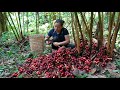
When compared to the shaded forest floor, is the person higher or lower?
higher

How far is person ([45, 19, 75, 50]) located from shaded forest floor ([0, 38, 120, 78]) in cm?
12

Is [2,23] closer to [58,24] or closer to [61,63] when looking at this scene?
[58,24]

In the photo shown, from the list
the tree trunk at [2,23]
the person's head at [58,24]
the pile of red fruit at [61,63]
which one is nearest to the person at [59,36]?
the person's head at [58,24]

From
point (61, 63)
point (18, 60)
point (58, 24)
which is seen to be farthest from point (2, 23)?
point (61, 63)

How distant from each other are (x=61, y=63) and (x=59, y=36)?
386mm

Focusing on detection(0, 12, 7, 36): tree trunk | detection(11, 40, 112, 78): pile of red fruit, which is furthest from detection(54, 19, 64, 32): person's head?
detection(0, 12, 7, 36): tree trunk

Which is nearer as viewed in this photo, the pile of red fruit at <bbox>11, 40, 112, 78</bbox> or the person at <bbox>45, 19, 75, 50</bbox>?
the pile of red fruit at <bbox>11, 40, 112, 78</bbox>

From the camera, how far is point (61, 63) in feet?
11.2

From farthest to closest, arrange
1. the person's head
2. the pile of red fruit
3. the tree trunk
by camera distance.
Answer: the tree trunk < the person's head < the pile of red fruit

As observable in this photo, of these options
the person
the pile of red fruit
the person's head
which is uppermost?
the person's head

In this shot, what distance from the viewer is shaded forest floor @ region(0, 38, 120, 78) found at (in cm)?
332

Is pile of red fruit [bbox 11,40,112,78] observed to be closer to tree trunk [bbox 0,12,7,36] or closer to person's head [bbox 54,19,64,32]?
person's head [bbox 54,19,64,32]
